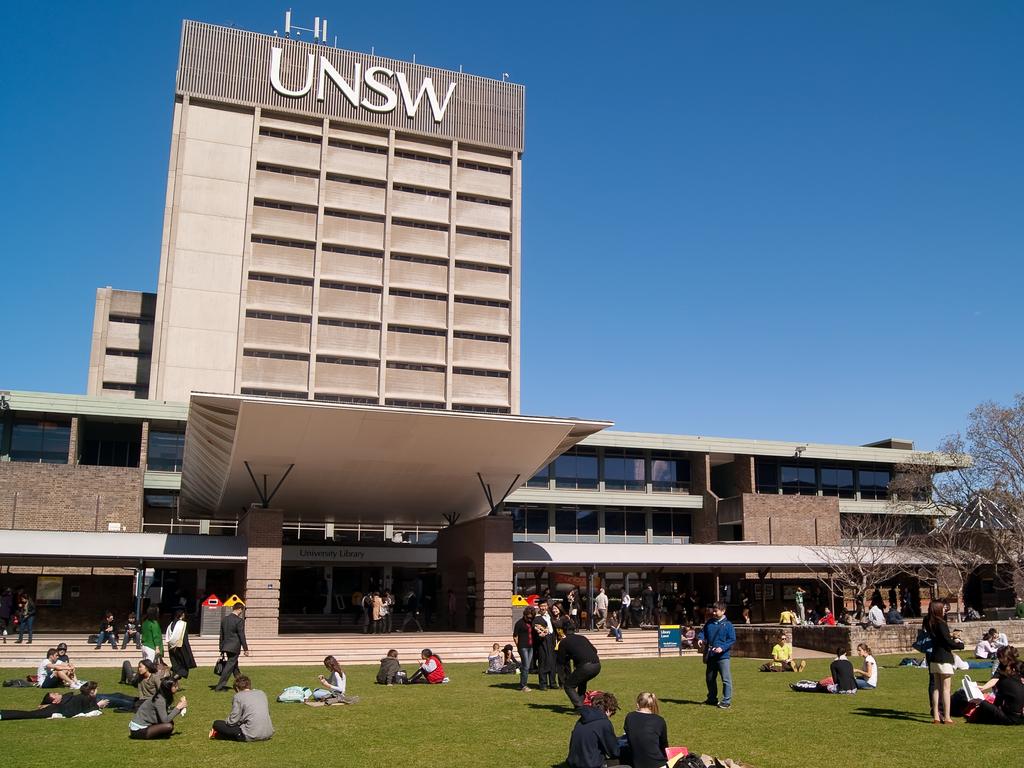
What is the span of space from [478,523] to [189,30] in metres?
54.3

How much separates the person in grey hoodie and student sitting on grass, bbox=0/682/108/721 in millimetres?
3017

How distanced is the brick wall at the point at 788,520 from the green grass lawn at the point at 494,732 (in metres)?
33.0

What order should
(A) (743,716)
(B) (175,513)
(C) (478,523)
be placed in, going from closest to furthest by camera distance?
(A) (743,716), (C) (478,523), (B) (175,513)

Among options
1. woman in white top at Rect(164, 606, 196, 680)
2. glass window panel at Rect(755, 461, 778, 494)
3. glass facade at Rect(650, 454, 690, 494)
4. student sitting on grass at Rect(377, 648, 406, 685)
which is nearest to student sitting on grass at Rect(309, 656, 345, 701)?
student sitting on grass at Rect(377, 648, 406, 685)

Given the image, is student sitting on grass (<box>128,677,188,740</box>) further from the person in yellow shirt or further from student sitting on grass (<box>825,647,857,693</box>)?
the person in yellow shirt

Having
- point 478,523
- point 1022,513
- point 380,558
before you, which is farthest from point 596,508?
point 478,523

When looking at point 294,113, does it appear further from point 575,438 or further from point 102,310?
point 575,438

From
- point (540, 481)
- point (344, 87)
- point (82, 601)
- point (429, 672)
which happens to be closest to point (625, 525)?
point (540, 481)

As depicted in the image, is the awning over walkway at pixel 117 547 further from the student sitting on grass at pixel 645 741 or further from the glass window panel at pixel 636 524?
the glass window panel at pixel 636 524

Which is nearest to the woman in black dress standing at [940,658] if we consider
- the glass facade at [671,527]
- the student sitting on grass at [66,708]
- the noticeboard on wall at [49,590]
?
the student sitting on grass at [66,708]

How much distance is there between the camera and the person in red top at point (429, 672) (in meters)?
18.9

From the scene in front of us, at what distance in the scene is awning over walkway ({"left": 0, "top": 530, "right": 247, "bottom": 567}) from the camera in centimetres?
2988

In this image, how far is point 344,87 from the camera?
72938mm

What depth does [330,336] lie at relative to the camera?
68.8 m
